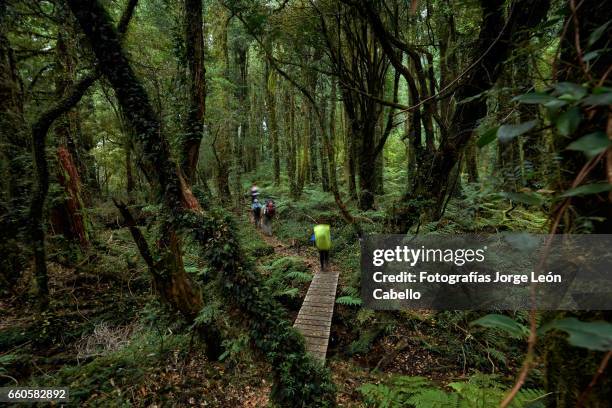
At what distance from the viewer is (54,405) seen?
13.0ft

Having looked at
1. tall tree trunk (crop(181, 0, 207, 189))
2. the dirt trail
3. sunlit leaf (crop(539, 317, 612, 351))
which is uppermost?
tall tree trunk (crop(181, 0, 207, 189))

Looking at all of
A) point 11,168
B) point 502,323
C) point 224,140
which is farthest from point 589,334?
point 224,140

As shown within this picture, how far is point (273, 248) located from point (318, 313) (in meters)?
4.49

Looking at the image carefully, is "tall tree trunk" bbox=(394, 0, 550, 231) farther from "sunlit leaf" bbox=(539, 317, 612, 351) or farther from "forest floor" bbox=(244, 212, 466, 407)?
"forest floor" bbox=(244, 212, 466, 407)

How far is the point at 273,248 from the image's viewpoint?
1105 centimetres

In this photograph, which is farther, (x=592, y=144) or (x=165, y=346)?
(x=165, y=346)

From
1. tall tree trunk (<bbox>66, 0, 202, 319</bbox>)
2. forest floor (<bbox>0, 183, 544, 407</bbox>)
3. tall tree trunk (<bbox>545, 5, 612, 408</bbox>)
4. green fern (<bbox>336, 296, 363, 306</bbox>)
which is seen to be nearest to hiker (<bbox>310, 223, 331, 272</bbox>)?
forest floor (<bbox>0, 183, 544, 407</bbox>)

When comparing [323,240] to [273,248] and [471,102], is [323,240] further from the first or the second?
[471,102]

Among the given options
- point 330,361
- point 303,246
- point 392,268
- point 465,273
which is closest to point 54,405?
point 330,361

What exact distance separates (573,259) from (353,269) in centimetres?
813

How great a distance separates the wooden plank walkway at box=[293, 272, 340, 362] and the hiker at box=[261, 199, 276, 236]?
4775 millimetres

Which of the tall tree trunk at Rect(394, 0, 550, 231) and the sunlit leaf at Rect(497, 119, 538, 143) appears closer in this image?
the sunlit leaf at Rect(497, 119, 538, 143)

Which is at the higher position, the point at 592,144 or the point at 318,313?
the point at 592,144

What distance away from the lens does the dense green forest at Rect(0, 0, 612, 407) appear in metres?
1.16
